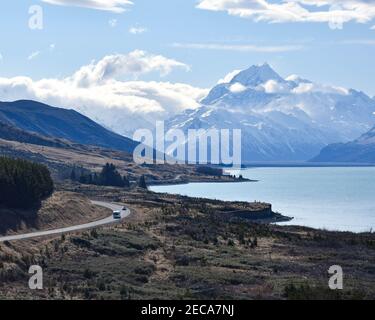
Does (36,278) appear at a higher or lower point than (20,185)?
lower

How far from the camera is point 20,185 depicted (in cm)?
8138

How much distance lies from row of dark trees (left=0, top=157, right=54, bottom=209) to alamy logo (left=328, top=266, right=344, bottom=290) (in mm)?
36834

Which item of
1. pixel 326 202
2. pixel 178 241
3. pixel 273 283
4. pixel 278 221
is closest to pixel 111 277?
pixel 273 283

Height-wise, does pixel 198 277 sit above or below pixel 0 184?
below

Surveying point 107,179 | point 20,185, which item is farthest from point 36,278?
point 107,179

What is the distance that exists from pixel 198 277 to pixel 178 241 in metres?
20.8

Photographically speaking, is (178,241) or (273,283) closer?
(273,283)

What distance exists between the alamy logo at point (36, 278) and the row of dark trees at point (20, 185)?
26.9 metres

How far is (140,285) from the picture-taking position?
5112cm

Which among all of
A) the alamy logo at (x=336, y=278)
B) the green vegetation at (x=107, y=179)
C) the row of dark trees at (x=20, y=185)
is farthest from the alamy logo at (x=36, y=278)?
the green vegetation at (x=107, y=179)

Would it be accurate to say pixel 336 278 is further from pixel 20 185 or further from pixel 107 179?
pixel 107 179

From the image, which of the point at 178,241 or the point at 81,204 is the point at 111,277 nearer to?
the point at 178,241

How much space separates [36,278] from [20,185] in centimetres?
3253

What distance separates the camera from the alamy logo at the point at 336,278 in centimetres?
5000
